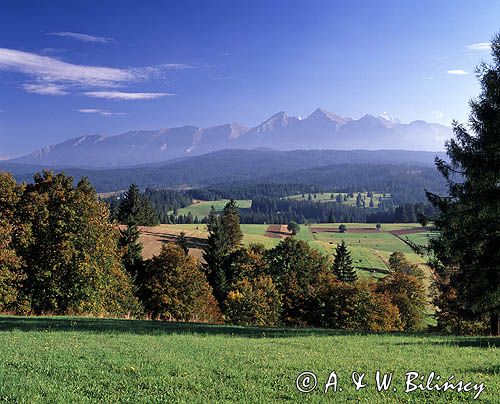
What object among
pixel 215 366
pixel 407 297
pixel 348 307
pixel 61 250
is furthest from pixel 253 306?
pixel 215 366

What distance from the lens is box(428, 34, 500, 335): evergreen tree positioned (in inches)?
835

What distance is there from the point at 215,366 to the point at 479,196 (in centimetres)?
1703

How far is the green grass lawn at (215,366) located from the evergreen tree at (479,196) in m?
3.56

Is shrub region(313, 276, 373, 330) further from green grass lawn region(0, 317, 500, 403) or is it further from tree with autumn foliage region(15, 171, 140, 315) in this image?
green grass lawn region(0, 317, 500, 403)

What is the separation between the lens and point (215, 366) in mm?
12844

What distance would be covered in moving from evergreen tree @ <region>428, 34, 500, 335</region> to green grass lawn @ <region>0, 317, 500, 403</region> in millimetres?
3563

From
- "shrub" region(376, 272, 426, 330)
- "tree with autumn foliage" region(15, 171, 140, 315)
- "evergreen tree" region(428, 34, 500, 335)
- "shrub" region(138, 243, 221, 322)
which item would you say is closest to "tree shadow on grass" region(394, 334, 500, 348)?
"evergreen tree" region(428, 34, 500, 335)

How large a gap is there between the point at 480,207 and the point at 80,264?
3428 centimetres

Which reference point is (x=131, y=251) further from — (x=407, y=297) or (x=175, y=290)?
(x=407, y=297)

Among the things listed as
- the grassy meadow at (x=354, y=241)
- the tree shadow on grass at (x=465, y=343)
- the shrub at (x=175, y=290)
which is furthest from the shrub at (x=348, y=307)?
the tree shadow on grass at (x=465, y=343)

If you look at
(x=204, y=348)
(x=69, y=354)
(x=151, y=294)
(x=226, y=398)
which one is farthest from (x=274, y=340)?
(x=151, y=294)

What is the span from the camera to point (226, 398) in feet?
31.8

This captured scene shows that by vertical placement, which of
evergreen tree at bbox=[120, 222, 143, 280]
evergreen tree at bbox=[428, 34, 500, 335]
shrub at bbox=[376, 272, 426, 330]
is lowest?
shrub at bbox=[376, 272, 426, 330]

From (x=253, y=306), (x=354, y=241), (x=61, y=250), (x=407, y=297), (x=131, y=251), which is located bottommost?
(x=407, y=297)
